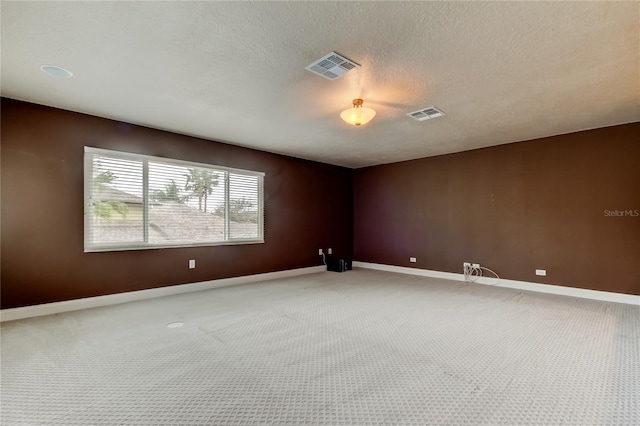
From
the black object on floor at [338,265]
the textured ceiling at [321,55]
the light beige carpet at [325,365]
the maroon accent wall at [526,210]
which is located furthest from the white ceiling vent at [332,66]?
the black object on floor at [338,265]

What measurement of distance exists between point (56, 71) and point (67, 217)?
5.85 ft

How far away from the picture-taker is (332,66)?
258 centimetres

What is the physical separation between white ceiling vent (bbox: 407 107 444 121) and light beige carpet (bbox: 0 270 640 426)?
2.45 metres

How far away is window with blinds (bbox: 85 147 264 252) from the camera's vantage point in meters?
3.92

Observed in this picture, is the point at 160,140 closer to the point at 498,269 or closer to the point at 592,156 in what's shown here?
the point at 498,269

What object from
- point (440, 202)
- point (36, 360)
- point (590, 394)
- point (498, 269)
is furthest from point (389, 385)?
point (440, 202)

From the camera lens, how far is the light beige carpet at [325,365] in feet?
5.73

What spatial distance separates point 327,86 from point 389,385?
8.64ft

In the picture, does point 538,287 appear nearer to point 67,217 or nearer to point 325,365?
point 325,365

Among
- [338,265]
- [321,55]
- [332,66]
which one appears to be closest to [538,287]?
[338,265]

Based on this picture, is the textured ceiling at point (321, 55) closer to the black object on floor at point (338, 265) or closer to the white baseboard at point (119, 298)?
the white baseboard at point (119, 298)

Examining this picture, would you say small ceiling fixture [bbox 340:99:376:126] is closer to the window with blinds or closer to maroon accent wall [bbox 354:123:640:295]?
the window with blinds

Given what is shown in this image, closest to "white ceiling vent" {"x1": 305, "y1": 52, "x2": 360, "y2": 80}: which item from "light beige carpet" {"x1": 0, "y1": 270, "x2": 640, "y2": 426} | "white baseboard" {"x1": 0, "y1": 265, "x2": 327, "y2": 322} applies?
"light beige carpet" {"x1": 0, "y1": 270, "x2": 640, "y2": 426}

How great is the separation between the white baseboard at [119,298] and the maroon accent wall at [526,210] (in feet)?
10.1
